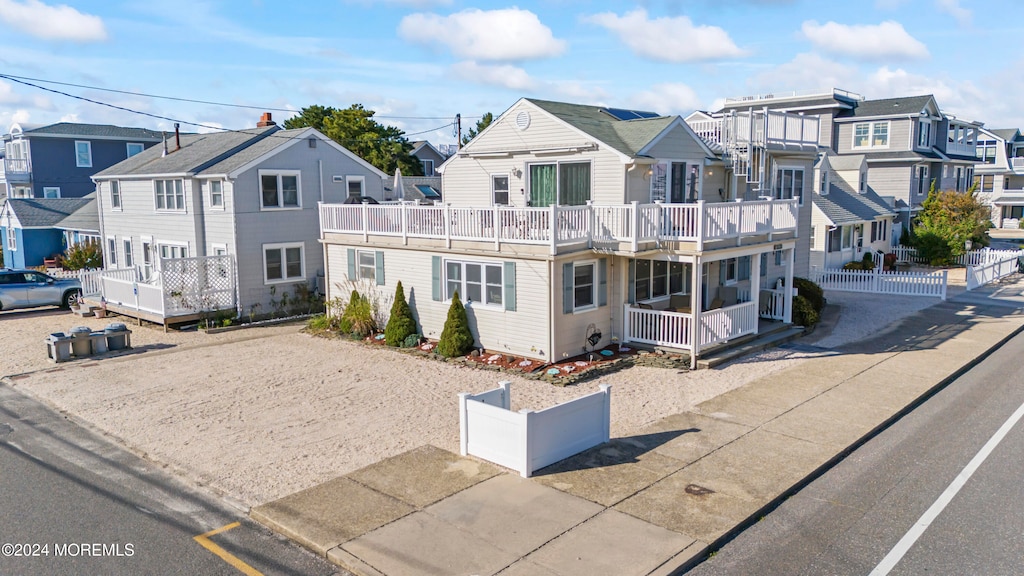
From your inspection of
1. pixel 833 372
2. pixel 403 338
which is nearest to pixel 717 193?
pixel 833 372

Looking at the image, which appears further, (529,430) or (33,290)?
(33,290)

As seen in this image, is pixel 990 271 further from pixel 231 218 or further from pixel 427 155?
pixel 427 155

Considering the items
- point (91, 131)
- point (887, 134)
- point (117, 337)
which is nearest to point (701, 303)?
point (117, 337)

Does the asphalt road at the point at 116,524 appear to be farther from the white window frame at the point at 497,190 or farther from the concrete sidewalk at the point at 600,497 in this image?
the white window frame at the point at 497,190

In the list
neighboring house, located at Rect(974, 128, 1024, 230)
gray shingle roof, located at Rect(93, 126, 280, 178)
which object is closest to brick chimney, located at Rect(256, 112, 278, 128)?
gray shingle roof, located at Rect(93, 126, 280, 178)

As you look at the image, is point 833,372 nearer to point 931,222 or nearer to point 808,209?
point 808,209

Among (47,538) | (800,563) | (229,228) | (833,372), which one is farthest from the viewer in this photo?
(229,228)

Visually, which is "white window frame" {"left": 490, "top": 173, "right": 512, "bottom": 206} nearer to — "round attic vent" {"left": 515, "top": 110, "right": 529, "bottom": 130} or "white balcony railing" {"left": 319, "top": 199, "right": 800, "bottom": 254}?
"round attic vent" {"left": 515, "top": 110, "right": 529, "bottom": 130}
